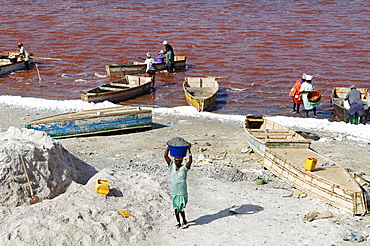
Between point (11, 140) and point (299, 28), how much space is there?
33.1 meters

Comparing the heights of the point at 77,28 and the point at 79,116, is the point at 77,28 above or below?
above

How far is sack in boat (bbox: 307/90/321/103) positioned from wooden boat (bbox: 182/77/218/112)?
13.1ft

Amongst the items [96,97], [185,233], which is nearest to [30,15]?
[96,97]

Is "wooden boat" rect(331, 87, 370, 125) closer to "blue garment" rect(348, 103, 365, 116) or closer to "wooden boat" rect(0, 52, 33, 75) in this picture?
"blue garment" rect(348, 103, 365, 116)

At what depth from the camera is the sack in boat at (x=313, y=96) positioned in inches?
736

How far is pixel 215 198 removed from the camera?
10344 millimetres

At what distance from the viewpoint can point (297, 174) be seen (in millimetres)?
11156

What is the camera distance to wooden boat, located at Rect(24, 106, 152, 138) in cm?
1488

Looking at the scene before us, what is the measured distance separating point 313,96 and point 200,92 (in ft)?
17.0

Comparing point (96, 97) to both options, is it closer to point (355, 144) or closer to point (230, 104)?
point (230, 104)

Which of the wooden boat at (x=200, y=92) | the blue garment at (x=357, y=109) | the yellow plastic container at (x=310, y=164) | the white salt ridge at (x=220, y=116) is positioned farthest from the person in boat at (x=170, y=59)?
the yellow plastic container at (x=310, y=164)

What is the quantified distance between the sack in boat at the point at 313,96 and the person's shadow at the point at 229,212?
979cm

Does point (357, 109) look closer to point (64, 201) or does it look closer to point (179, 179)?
point (179, 179)

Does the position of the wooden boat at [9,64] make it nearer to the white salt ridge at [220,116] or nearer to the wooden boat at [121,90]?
the white salt ridge at [220,116]
